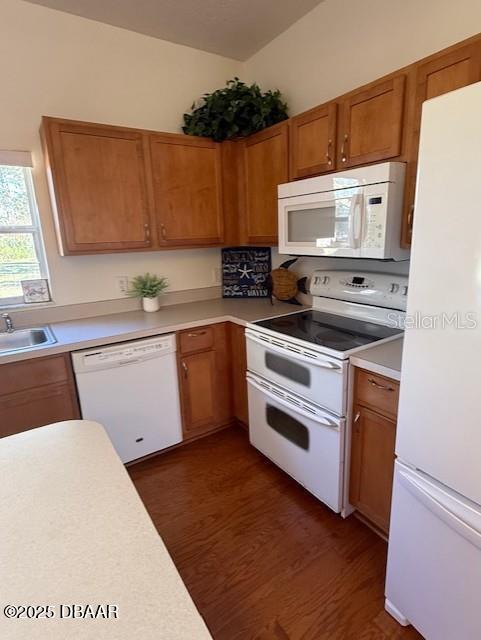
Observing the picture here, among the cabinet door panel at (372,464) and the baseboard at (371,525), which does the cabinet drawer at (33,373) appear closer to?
the cabinet door panel at (372,464)

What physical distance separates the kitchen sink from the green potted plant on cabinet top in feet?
5.48

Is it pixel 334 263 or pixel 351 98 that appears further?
pixel 334 263

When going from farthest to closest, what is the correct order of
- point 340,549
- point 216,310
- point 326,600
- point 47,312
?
point 216,310, point 47,312, point 340,549, point 326,600

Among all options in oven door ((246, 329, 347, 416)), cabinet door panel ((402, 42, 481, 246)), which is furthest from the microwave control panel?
oven door ((246, 329, 347, 416))

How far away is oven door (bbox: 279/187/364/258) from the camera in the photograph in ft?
5.50

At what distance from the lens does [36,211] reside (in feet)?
7.20

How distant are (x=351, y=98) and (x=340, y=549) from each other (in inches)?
85.4

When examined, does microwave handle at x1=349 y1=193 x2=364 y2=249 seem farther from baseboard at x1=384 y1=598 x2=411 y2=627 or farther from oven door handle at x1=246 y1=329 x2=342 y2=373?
baseboard at x1=384 y1=598 x2=411 y2=627

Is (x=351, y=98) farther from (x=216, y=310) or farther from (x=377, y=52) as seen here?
(x=216, y=310)

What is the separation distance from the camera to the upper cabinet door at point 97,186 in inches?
77.0

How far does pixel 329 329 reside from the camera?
6.33 feet

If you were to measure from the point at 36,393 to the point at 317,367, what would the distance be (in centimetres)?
145

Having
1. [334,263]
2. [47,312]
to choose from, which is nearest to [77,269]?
[47,312]

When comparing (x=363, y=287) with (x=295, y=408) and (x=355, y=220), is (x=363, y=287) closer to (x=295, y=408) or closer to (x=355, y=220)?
(x=355, y=220)
